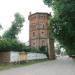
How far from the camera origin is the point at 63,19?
1853 cm

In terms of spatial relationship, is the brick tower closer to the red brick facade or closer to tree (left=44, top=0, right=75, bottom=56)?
the red brick facade

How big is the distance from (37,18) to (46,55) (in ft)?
78.1

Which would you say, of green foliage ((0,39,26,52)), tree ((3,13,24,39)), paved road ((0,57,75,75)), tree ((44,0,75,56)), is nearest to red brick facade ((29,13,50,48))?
tree ((3,13,24,39))

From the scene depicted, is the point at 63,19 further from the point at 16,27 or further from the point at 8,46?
the point at 16,27

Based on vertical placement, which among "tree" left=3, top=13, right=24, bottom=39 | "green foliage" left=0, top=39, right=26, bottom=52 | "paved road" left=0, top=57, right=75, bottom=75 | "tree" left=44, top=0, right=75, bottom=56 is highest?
"tree" left=3, top=13, right=24, bottom=39

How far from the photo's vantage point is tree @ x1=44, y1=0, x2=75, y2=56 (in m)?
17.2

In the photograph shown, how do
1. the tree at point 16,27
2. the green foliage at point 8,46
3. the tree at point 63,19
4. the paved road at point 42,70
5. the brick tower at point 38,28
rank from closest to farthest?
the tree at point 63,19, the paved road at point 42,70, the green foliage at point 8,46, the tree at point 16,27, the brick tower at point 38,28

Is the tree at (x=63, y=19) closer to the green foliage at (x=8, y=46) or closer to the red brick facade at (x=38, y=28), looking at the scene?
the green foliage at (x=8, y=46)

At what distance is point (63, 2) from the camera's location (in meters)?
17.5

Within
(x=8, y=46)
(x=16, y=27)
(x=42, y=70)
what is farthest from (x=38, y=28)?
(x=42, y=70)

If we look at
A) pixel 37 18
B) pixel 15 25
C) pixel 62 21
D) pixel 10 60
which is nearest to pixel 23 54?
pixel 10 60

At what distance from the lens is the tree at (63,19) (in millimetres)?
17172

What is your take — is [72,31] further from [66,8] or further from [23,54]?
[23,54]

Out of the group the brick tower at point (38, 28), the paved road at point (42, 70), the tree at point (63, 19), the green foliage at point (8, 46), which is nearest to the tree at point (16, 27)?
the green foliage at point (8, 46)
